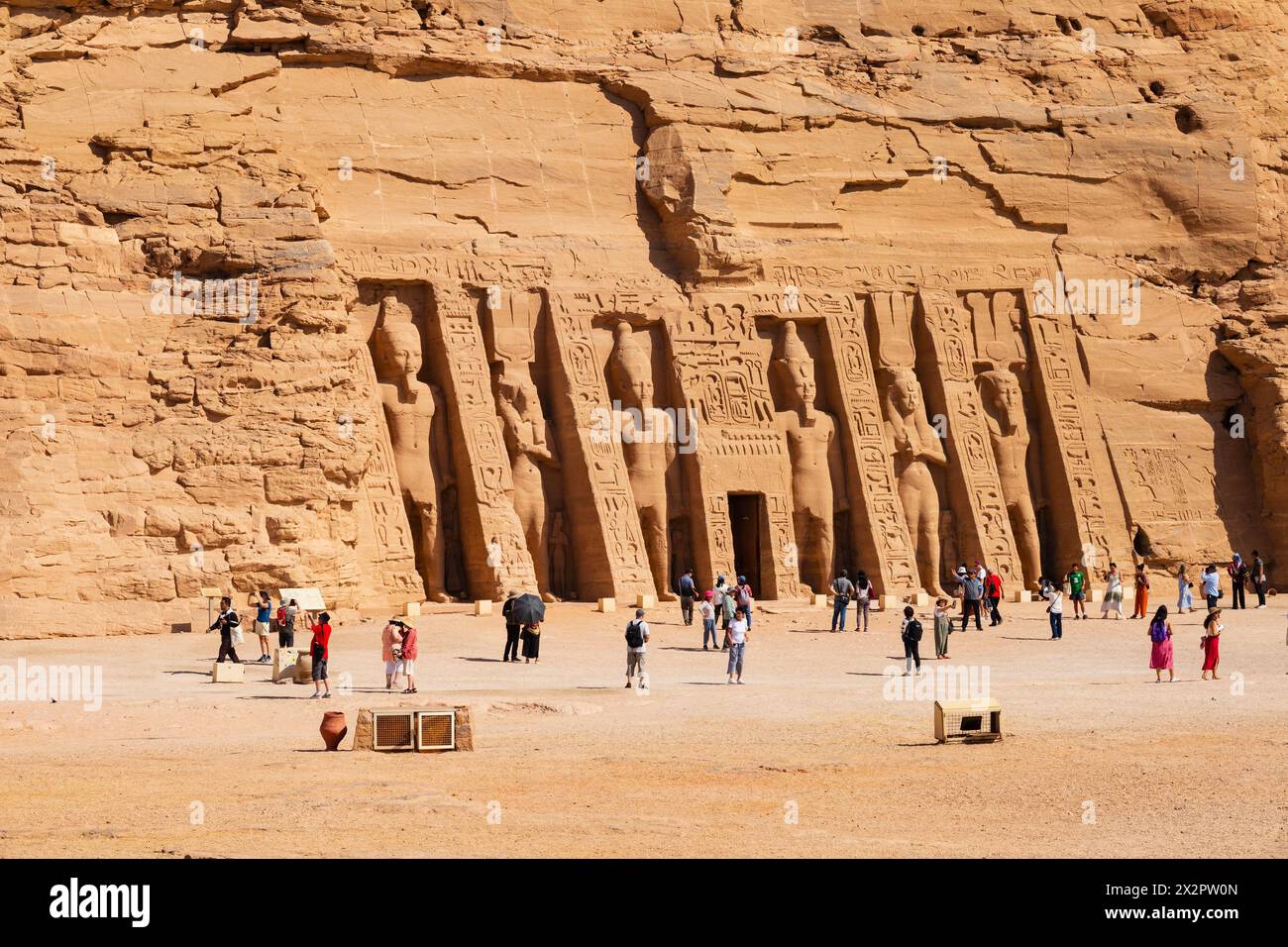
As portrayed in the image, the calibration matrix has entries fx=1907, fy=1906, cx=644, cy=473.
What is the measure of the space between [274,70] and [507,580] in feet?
33.6

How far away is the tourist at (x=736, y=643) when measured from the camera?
23.7m

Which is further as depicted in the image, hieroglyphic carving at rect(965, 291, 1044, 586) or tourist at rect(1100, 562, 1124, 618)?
hieroglyphic carving at rect(965, 291, 1044, 586)

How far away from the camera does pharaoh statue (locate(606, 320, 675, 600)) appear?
3566 cm

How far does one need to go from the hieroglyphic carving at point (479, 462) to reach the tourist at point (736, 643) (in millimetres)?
9717

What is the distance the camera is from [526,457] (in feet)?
115

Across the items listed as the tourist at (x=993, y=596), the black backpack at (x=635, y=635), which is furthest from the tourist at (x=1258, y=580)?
the black backpack at (x=635, y=635)

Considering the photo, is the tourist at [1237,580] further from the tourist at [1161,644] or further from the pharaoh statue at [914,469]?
the tourist at [1161,644]

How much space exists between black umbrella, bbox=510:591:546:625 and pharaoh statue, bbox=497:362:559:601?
8.02m

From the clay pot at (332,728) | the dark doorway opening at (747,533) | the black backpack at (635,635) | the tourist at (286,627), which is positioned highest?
the dark doorway opening at (747,533)

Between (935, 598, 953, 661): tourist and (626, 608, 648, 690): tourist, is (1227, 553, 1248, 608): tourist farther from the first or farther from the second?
(626, 608, 648, 690): tourist

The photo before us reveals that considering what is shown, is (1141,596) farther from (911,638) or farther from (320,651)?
(320,651)

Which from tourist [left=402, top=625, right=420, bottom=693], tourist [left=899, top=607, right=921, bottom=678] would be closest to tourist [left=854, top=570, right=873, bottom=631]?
tourist [left=899, top=607, right=921, bottom=678]

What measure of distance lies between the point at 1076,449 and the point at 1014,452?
1.26 m

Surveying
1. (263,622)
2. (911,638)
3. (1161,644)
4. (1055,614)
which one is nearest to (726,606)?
(911,638)
